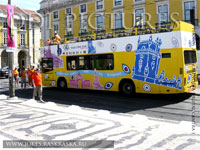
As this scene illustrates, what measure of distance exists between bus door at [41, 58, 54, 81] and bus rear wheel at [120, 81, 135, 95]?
581cm

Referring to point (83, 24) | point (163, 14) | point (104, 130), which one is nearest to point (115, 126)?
point (104, 130)

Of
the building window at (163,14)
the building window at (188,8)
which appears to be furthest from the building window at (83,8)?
the building window at (188,8)

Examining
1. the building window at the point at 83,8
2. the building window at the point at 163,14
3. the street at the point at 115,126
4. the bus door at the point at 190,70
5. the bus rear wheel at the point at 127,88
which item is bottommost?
the street at the point at 115,126

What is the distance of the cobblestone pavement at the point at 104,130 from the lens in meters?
5.07

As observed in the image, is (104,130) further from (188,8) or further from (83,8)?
(83,8)

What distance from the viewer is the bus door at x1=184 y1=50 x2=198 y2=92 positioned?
10.7 meters

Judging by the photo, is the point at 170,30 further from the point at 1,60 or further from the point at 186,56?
the point at 1,60

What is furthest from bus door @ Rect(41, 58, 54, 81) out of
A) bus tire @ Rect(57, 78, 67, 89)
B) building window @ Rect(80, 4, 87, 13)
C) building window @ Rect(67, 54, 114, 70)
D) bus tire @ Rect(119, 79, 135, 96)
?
building window @ Rect(80, 4, 87, 13)

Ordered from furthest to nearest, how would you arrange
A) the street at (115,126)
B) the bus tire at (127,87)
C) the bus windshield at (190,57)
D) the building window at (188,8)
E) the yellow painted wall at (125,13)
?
the yellow painted wall at (125,13)
the building window at (188,8)
the bus tire at (127,87)
the bus windshield at (190,57)
the street at (115,126)

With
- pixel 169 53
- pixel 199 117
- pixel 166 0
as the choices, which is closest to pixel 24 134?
pixel 199 117

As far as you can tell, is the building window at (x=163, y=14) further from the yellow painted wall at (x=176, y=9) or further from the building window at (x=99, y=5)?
the building window at (x=99, y=5)

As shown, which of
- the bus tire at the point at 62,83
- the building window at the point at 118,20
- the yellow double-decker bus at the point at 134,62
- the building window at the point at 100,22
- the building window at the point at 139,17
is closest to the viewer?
the yellow double-decker bus at the point at 134,62

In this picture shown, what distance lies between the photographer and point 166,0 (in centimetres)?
2911

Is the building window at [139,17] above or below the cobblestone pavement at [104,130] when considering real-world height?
above
